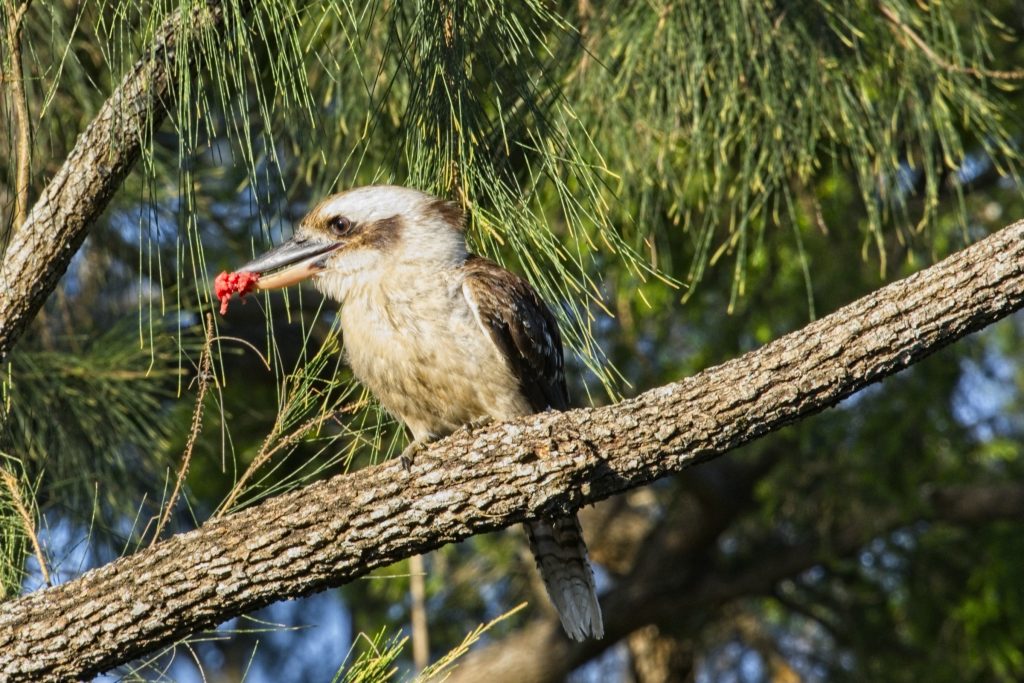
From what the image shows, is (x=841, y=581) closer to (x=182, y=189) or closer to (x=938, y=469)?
(x=938, y=469)

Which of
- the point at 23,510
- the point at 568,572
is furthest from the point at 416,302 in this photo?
the point at 23,510

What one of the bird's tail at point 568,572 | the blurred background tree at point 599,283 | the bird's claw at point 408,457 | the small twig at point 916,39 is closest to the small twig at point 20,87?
the blurred background tree at point 599,283

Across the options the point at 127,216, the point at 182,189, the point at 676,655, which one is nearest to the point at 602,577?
the point at 676,655

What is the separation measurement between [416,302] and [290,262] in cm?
33

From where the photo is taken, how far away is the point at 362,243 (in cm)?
322

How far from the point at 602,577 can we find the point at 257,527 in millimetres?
6265

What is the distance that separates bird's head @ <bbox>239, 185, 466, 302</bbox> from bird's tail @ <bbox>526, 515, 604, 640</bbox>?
76cm

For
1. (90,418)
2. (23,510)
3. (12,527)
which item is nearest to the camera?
(23,510)

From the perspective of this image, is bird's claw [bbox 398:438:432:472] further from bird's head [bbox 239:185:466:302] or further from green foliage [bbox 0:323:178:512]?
green foliage [bbox 0:323:178:512]

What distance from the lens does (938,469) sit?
6562 millimetres

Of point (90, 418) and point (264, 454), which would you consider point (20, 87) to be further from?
point (90, 418)

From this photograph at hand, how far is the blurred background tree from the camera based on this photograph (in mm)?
2721

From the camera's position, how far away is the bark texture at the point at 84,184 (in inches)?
96.0

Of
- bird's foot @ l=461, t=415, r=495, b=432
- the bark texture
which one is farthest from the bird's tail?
the bark texture
